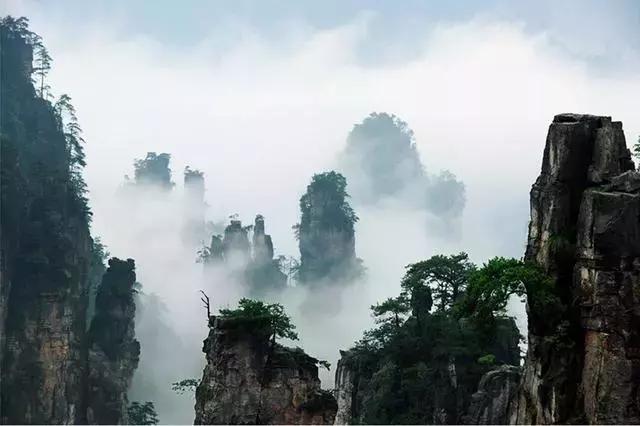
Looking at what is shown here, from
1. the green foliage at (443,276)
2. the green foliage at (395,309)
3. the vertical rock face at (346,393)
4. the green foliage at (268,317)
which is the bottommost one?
the vertical rock face at (346,393)

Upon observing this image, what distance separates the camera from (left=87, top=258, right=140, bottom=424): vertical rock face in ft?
154

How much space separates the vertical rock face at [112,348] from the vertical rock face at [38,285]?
98 centimetres

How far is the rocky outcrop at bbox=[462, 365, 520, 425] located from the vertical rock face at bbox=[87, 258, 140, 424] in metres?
26.4

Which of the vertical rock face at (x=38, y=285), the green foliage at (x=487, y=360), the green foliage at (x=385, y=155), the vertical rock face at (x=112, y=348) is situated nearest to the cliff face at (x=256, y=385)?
the green foliage at (x=487, y=360)

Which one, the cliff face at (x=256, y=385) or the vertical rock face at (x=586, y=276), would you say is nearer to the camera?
the vertical rock face at (x=586, y=276)

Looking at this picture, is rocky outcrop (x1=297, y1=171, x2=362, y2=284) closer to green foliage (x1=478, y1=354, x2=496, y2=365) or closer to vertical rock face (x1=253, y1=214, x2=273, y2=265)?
vertical rock face (x1=253, y1=214, x2=273, y2=265)

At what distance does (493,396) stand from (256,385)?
31.0 ft

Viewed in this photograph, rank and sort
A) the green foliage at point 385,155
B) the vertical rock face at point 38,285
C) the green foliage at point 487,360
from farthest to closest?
the green foliage at point 385,155
the vertical rock face at point 38,285
the green foliage at point 487,360

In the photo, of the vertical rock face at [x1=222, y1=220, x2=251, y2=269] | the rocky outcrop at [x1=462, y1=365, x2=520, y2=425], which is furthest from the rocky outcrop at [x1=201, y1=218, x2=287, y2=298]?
the rocky outcrop at [x1=462, y1=365, x2=520, y2=425]

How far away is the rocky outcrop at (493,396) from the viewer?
27578mm

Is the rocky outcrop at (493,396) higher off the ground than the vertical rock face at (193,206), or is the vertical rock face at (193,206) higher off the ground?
the vertical rock face at (193,206)

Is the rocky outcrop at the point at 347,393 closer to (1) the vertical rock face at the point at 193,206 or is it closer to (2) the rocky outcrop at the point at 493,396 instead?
Result: (2) the rocky outcrop at the point at 493,396

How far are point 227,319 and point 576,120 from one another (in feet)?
48.9

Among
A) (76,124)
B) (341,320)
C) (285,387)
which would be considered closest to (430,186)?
(341,320)
